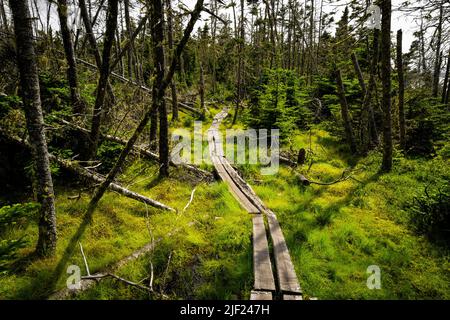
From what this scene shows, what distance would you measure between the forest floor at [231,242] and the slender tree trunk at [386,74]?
4.28 ft

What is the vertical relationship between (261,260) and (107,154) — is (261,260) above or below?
below

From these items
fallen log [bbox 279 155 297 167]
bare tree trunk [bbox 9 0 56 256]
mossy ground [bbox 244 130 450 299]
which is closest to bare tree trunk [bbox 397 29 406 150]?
mossy ground [bbox 244 130 450 299]

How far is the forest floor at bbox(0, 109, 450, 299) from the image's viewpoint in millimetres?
4898

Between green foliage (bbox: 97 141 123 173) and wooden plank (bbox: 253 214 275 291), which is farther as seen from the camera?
green foliage (bbox: 97 141 123 173)

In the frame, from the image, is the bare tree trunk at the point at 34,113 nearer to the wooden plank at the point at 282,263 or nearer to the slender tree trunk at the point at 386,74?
the wooden plank at the point at 282,263

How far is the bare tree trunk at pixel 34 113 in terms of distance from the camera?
4527 millimetres

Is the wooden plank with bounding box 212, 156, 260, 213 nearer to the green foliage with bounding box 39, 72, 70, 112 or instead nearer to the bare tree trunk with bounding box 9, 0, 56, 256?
the bare tree trunk with bounding box 9, 0, 56, 256

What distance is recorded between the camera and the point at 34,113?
15.7 feet

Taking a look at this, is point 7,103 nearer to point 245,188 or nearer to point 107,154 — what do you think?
point 107,154

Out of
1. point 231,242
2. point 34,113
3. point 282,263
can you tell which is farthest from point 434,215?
point 34,113

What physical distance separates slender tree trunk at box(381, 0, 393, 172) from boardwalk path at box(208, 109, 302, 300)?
18.4ft

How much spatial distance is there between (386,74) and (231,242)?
8.16 meters
